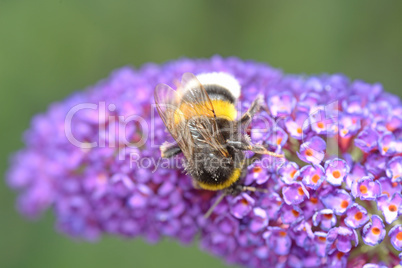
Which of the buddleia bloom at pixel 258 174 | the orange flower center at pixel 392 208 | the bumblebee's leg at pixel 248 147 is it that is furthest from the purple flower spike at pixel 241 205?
the orange flower center at pixel 392 208

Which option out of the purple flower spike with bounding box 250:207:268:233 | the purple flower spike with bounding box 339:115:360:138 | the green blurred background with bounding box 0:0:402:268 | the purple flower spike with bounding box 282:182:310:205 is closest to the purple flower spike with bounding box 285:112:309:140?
the purple flower spike with bounding box 339:115:360:138

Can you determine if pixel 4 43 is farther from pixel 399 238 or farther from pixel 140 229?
pixel 399 238

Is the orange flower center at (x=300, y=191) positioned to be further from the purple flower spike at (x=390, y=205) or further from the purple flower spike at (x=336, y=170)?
the purple flower spike at (x=390, y=205)

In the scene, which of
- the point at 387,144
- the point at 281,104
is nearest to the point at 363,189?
the point at 387,144

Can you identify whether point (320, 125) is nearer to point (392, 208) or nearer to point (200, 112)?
point (392, 208)

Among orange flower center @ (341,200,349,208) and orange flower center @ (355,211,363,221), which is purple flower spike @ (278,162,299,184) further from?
orange flower center @ (355,211,363,221)
